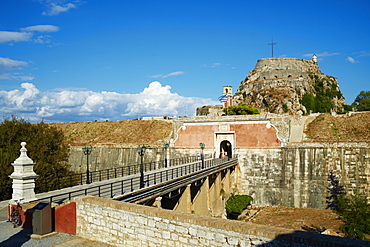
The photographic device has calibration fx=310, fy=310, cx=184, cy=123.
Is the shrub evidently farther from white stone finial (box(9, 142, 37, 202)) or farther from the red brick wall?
white stone finial (box(9, 142, 37, 202))

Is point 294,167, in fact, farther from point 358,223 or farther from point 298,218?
point 358,223

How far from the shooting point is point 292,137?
32.3m

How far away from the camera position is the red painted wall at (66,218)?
10672 millimetres

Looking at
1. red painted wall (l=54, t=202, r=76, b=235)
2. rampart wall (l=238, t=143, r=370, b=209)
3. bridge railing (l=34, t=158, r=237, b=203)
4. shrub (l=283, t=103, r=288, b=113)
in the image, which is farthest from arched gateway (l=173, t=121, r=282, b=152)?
red painted wall (l=54, t=202, r=76, b=235)

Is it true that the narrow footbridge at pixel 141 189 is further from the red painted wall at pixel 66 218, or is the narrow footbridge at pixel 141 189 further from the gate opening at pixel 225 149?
the gate opening at pixel 225 149

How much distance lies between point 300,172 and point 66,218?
2367cm

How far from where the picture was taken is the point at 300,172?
29.1m

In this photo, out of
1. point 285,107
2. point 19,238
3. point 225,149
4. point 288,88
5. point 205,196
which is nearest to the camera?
point 19,238

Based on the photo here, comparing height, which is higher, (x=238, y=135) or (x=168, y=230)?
(x=238, y=135)

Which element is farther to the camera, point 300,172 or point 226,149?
point 226,149

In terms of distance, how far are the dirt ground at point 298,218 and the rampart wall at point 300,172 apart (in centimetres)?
101

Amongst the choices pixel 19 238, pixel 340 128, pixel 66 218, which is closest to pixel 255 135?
pixel 340 128

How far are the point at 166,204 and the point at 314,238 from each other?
15.7 meters

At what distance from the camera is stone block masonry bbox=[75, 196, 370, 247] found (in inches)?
246
